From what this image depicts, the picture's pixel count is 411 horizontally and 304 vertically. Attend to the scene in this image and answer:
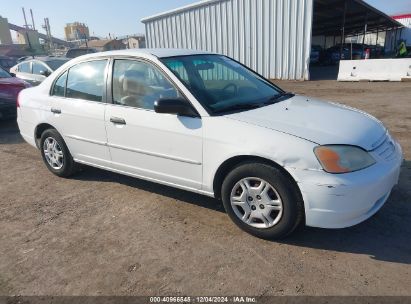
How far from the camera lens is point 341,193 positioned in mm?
2674

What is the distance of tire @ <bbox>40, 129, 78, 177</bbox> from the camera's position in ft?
15.2

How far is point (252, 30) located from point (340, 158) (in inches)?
572

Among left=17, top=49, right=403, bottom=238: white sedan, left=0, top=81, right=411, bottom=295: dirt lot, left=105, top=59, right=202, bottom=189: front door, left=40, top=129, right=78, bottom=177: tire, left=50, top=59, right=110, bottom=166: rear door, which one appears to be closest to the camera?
left=0, top=81, right=411, bottom=295: dirt lot

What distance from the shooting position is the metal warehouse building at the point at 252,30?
48.5ft

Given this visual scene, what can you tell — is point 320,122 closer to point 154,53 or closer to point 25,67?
point 154,53

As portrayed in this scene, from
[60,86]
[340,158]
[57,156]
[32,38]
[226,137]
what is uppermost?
[32,38]

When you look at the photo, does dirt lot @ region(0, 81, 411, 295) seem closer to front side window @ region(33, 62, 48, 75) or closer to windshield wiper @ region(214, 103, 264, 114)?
windshield wiper @ region(214, 103, 264, 114)

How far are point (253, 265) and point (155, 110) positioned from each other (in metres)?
1.63

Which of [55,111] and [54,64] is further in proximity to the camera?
[54,64]

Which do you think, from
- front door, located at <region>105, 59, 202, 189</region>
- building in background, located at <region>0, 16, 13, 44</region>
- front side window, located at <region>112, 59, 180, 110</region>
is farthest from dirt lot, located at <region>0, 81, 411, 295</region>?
building in background, located at <region>0, 16, 13, 44</region>

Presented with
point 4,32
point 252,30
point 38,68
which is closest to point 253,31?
point 252,30

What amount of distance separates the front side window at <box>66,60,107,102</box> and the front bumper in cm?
250

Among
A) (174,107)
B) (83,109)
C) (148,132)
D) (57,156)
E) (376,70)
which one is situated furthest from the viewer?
(376,70)

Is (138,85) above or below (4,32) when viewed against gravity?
below
